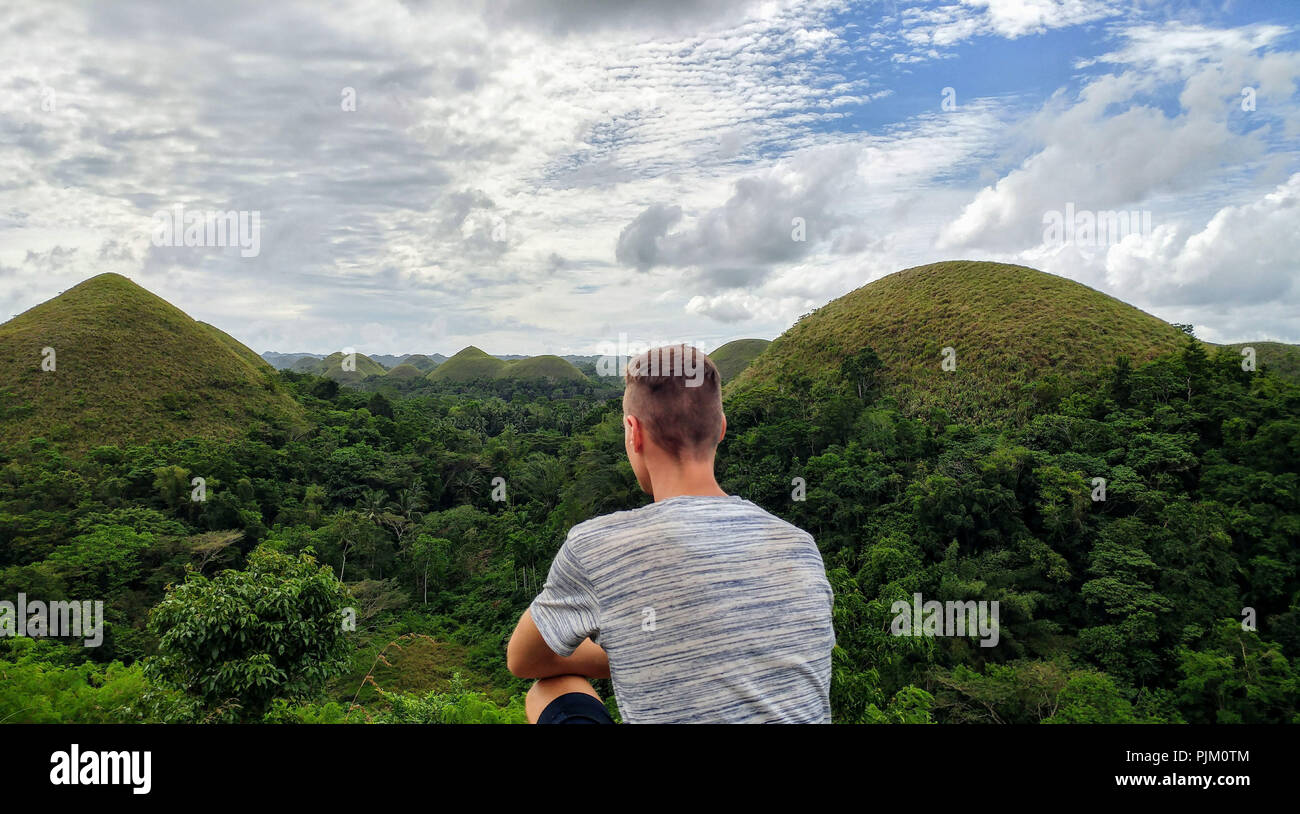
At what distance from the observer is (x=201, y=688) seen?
848 cm

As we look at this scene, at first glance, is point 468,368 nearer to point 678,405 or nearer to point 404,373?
point 404,373

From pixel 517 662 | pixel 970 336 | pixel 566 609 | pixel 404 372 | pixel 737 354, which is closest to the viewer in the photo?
pixel 566 609

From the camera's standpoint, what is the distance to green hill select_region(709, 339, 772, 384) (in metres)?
95.2

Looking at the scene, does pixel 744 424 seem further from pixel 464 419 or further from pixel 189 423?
pixel 189 423

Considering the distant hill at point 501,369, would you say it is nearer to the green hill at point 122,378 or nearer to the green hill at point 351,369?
the green hill at point 351,369

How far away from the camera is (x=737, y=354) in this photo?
99.2m

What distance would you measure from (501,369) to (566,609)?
372 feet

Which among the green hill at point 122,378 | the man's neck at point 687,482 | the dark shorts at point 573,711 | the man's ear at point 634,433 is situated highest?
the green hill at point 122,378

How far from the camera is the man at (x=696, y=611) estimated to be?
1.25 meters

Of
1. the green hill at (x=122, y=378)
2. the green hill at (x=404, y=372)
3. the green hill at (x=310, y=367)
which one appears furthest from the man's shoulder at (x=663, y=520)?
the green hill at (x=404, y=372)

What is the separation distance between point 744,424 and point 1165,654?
15.2 meters

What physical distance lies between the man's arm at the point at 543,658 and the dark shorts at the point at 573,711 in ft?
0.18

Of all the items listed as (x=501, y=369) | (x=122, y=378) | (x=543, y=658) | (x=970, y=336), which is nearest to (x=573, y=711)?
(x=543, y=658)
